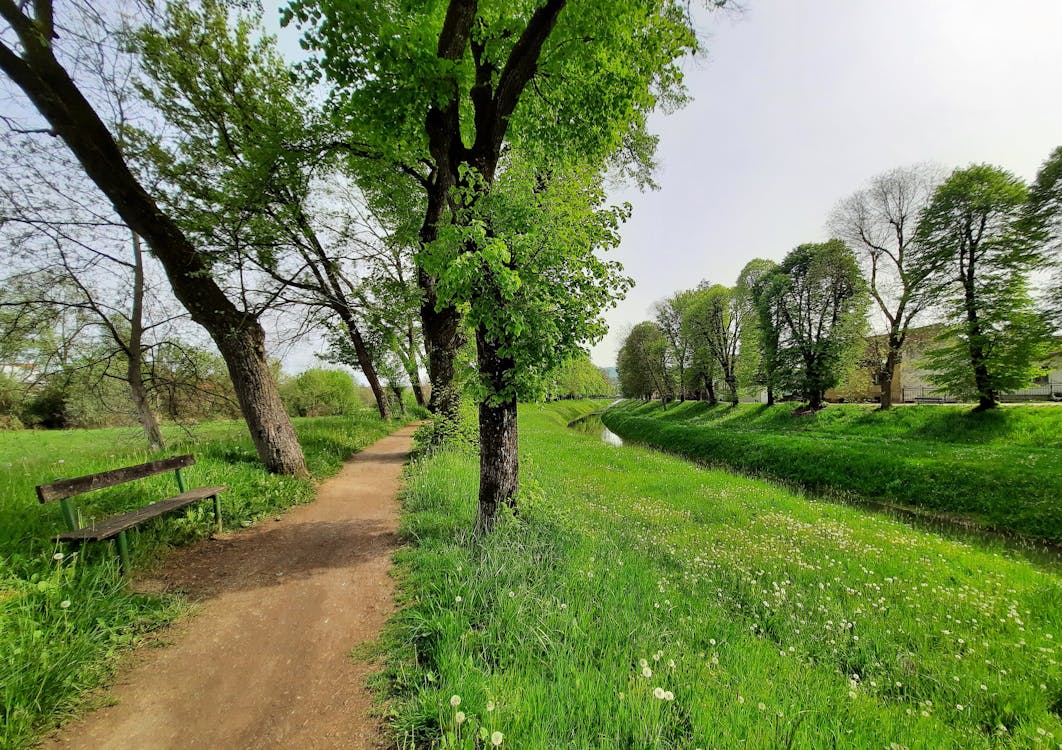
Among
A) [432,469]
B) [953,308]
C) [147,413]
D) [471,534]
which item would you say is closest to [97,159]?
[147,413]

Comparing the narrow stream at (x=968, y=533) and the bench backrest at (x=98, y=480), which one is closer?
the bench backrest at (x=98, y=480)

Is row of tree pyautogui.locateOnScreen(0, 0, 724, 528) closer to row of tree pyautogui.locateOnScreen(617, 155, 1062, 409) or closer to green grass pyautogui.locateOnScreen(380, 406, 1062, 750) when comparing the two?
green grass pyautogui.locateOnScreen(380, 406, 1062, 750)

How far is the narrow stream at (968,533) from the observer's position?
6.80 metres

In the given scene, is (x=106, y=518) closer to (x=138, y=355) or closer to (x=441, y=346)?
(x=138, y=355)

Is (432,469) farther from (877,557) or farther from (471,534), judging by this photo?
(877,557)

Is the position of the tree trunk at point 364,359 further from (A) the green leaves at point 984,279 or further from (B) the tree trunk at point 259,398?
(A) the green leaves at point 984,279

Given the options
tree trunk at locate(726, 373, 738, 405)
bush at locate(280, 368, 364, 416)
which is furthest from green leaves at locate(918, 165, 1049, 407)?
bush at locate(280, 368, 364, 416)

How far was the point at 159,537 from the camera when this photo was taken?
4.27 m

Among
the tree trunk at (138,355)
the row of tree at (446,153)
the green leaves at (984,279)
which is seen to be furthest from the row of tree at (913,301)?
the tree trunk at (138,355)

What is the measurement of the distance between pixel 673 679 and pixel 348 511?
18.0 feet

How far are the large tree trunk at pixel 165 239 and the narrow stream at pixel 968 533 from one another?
45.0 ft

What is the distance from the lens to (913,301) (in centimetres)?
1677

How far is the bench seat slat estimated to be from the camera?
11.0 feet

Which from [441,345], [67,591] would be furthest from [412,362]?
[67,591]
